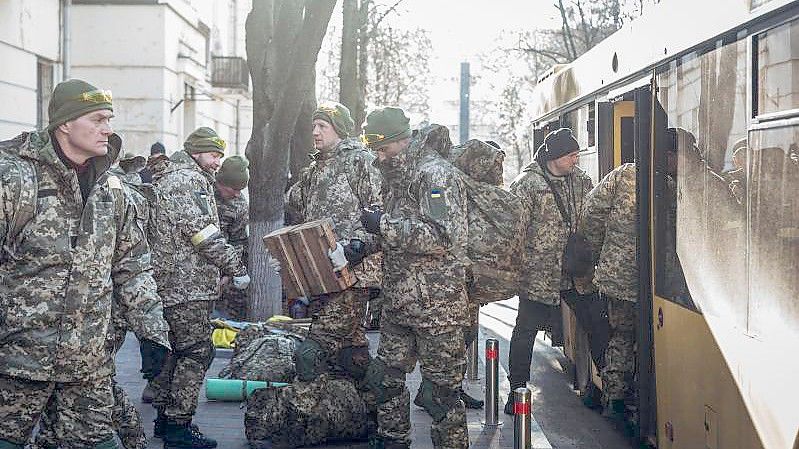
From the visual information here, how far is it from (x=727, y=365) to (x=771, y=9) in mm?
1588

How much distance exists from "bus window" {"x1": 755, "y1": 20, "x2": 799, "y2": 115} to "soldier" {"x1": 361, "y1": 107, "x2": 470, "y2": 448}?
193 cm

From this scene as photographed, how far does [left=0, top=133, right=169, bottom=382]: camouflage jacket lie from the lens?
4488 millimetres

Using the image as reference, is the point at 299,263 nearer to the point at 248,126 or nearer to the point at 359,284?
the point at 359,284

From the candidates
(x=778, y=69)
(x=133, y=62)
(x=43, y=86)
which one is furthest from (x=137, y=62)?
(x=778, y=69)

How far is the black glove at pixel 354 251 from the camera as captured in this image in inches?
251

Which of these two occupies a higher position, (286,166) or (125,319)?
(286,166)

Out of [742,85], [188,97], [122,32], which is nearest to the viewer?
[742,85]

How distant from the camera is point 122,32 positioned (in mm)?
24500

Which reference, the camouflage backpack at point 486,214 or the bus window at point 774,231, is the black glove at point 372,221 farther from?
the bus window at point 774,231

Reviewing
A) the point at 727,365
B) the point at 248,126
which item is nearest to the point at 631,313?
the point at 727,365

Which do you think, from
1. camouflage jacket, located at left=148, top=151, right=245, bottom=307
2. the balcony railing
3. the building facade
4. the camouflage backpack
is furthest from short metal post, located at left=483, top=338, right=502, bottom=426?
the balcony railing

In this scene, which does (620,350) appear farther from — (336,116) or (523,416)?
(336,116)

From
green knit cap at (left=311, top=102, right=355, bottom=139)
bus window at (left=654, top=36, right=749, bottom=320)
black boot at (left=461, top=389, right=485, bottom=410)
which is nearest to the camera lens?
bus window at (left=654, top=36, right=749, bottom=320)

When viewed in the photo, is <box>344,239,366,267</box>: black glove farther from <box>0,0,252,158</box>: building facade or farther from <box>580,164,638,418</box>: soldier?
<box>0,0,252,158</box>: building facade
